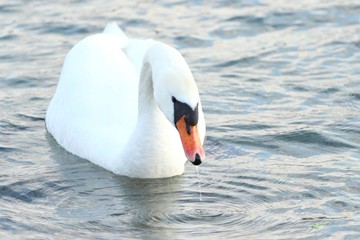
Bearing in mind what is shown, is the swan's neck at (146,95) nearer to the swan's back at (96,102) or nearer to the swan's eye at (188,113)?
the swan's back at (96,102)

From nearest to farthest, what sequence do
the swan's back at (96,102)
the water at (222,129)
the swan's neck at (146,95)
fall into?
the water at (222,129)
the swan's neck at (146,95)
the swan's back at (96,102)

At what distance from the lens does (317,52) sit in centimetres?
1358

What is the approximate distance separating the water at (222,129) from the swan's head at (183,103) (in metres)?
0.64

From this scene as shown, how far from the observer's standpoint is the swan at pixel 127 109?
8.38 meters

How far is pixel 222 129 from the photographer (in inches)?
434

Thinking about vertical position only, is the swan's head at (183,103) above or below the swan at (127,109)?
above

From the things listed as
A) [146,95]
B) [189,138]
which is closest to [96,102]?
[146,95]

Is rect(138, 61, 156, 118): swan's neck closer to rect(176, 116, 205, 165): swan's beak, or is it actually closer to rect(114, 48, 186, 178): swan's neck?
rect(114, 48, 186, 178): swan's neck

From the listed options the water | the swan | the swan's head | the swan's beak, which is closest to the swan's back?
the swan

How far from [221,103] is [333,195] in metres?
2.89

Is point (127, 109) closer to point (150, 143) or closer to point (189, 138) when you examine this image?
point (150, 143)

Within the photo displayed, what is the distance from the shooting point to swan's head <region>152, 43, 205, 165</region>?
324 inches

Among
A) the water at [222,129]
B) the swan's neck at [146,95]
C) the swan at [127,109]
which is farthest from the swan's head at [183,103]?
the swan's neck at [146,95]

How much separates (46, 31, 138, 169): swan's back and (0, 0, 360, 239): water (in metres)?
0.18
